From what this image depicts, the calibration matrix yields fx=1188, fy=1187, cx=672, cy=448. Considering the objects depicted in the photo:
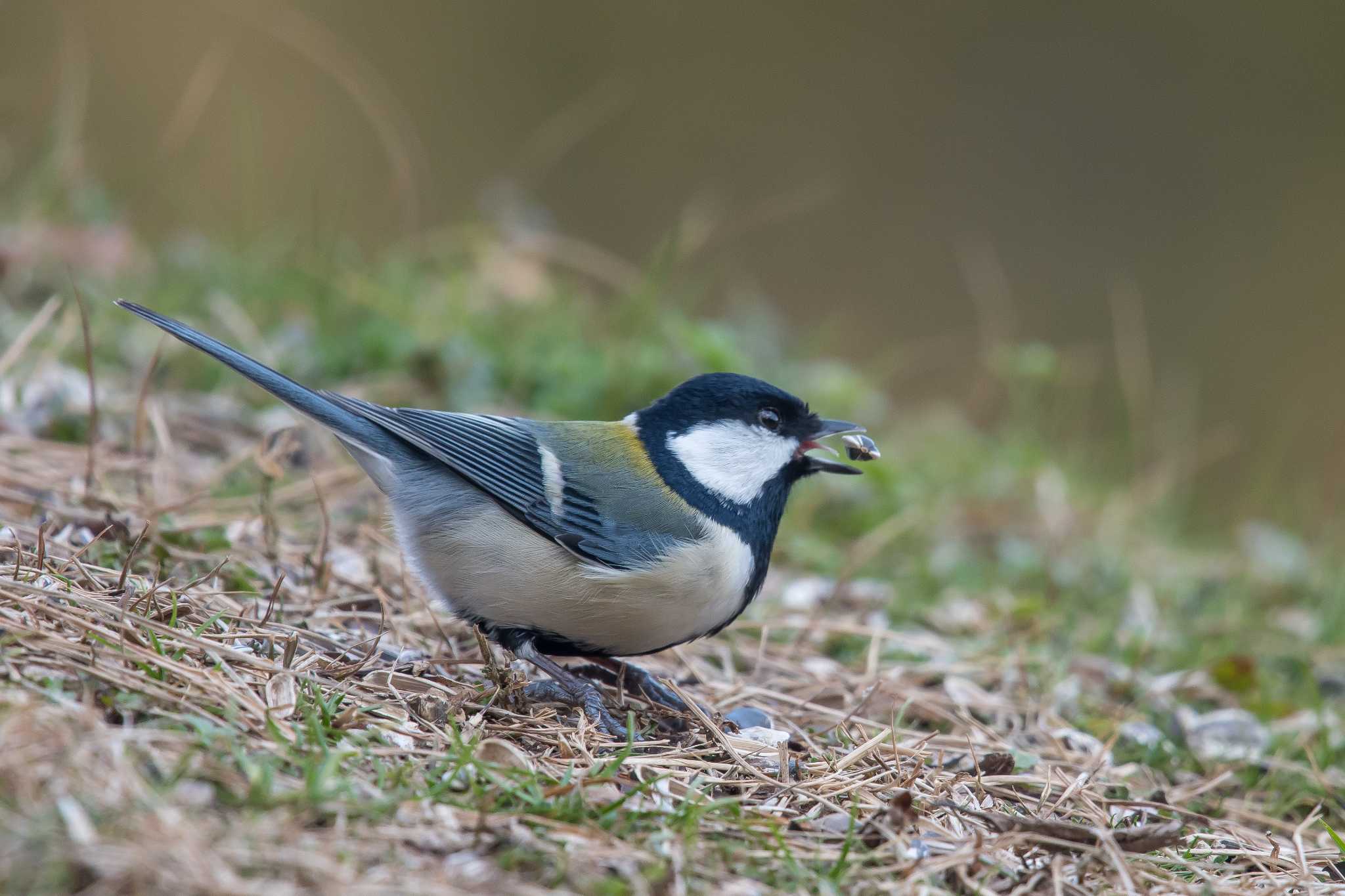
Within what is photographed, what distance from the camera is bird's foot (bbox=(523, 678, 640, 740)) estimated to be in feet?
8.71

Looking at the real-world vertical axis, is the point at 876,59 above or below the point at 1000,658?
above

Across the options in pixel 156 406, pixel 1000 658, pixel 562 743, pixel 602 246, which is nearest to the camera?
pixel 562 743

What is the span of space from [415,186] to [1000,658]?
10.2ft

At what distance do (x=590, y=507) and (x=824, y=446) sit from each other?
681 mm

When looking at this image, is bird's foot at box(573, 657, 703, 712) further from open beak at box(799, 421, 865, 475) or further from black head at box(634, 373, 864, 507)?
open beak at box(799, 421, 865, 475)

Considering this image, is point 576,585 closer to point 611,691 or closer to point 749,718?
point 611,691

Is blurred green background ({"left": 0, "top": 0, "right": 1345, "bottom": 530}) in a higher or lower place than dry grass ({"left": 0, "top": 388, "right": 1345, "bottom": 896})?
higher

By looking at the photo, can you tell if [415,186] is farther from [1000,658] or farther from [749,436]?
[1000,658]

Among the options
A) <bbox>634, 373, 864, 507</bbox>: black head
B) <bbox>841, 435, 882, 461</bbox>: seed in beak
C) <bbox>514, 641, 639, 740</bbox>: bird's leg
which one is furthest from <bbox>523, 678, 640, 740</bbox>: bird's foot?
<bbox>841, 435, 882, 461</bbox>: seed in beak

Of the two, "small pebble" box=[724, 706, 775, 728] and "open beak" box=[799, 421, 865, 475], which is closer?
"small pebble" box=[724, 706, 775, 728]

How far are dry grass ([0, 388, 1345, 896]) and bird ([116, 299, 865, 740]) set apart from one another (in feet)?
0.57

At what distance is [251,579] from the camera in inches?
122

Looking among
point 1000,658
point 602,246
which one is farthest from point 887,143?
point 1000,658

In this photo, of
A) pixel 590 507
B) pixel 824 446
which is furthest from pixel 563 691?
pixel 824 446
